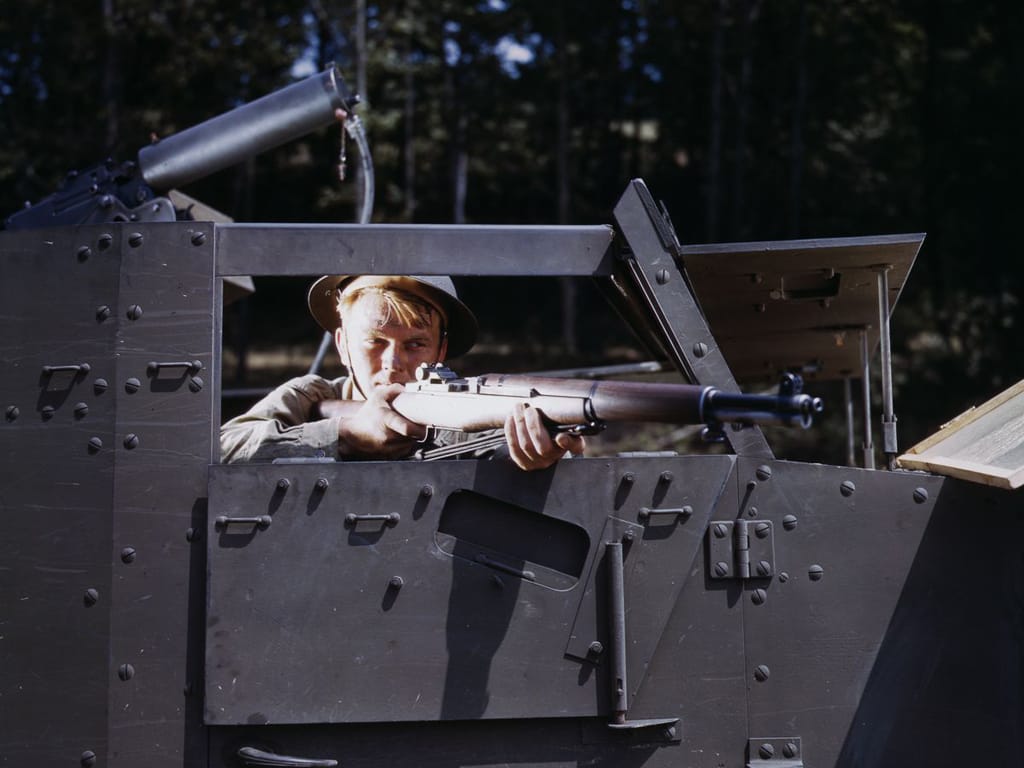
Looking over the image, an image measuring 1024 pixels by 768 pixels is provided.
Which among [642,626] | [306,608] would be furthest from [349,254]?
[642,626]

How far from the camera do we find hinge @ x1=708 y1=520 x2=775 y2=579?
2.66m

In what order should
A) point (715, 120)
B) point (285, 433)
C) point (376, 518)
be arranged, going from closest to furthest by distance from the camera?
point (376, 518)
point (285, 433)
point (715, 120)

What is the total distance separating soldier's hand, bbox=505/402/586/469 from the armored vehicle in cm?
5

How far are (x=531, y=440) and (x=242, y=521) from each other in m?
0.72

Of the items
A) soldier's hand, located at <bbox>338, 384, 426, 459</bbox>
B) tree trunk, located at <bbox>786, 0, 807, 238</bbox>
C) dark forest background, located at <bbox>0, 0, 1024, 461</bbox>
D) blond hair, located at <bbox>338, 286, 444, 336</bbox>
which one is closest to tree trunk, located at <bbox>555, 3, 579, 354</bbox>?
dark forest background, located at <bbox>0, 0, 1024, 461</bbox>

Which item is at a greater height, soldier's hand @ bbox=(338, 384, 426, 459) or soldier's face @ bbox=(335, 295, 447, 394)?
soldier's face @ bbox=(335, 295, 447, 394)

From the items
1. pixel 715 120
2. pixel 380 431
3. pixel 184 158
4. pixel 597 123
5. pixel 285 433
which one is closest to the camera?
pixel 380 431

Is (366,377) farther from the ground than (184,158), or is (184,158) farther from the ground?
(184,158)

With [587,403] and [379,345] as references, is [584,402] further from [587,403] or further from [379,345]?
[379,345]

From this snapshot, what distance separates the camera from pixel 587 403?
8.26 feet

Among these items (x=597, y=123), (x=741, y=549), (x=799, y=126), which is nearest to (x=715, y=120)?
(x=799, y=126)

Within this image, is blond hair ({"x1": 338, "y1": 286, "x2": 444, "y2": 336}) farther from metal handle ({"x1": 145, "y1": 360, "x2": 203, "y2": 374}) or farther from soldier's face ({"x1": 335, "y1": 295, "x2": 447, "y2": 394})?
metal handle ({"x1": 145, "y1": 360, "x2": 203, "y2": 374})

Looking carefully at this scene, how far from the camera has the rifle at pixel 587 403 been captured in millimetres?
2164

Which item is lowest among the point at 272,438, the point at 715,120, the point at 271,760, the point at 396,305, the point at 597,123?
the point at 271,760
